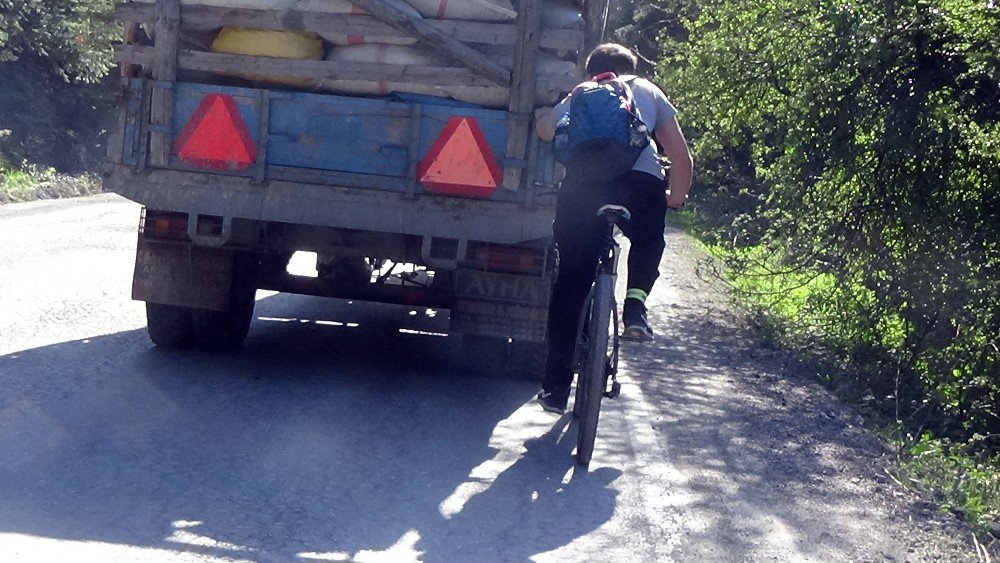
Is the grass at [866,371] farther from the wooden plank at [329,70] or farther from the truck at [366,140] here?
the wooden plank at [329,70]

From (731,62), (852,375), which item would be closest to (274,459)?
(852,375)

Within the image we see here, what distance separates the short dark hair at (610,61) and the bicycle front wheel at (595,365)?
108cm

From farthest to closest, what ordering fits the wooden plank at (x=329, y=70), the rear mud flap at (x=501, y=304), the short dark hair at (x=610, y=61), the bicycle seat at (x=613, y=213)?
the rear mud flap at (x=501, y=304) → the wooden plank at (x=329, y=70) → the short dark hair at (x=610, y=61) → the bicycle seat at (x=613, y=213)

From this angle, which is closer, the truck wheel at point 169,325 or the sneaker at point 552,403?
the sneaker at point 552,403

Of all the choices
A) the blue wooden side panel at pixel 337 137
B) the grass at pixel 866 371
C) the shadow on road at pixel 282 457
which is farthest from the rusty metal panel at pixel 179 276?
the grass at pixel 866 371

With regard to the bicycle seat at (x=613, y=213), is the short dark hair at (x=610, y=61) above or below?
above

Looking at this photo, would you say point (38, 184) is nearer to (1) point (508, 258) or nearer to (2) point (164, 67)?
(2) point (164, 67)

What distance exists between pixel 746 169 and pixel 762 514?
46.8 feet

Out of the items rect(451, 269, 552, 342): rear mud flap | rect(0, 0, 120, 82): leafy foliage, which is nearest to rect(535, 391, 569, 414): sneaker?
rect(451, 269, 552, 342): rear mud flap

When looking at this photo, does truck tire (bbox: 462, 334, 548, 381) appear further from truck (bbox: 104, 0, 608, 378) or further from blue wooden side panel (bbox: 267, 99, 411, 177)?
blue wooden side panel (bbox: 267, 99, 411, 177)

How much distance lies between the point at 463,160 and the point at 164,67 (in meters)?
1.77

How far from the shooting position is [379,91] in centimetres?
738

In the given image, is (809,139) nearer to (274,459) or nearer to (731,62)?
(731,62)

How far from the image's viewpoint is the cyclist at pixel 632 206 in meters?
6.26
